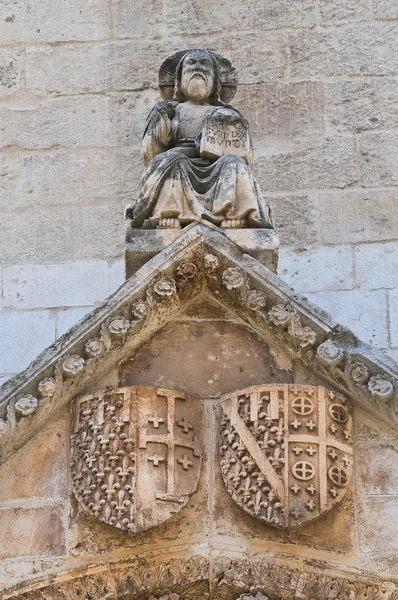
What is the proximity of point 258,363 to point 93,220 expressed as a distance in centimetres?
235

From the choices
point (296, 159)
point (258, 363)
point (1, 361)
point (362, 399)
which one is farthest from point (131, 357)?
point (296, 159)

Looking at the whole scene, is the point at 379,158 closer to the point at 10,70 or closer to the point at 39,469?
the point at 10,70

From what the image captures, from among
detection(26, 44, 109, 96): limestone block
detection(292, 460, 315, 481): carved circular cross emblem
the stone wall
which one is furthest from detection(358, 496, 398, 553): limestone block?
detection(26, 44, 109, 96): limestone block

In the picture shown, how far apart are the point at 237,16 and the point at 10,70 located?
1304 mm

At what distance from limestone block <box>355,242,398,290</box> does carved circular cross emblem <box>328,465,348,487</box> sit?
222 cm

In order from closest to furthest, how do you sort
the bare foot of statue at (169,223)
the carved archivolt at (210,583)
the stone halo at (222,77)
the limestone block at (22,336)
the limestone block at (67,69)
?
the carved archivolt at (210,583) → the bare foot of statue at (169,223) → the stone halo at (222,77) → the limestone block at (22,336) → the limestone block at (67,69)

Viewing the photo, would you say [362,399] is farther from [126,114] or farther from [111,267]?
[126,114]

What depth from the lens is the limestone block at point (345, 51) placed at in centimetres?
920

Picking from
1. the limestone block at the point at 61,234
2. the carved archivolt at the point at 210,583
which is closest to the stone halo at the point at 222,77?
the limestone block at the point at 61,234

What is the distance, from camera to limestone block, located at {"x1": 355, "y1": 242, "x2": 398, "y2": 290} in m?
8.52

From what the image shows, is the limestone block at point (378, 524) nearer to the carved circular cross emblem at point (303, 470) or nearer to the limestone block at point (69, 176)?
the carved circular cross emblem at point (303, 470)

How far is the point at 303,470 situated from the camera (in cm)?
638

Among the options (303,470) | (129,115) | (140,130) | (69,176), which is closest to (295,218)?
(140,130)

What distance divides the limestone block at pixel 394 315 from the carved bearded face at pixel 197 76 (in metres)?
1.38
